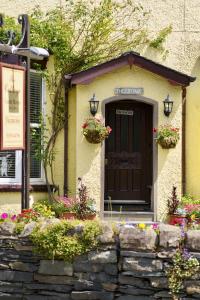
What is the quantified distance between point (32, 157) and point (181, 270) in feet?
17.0

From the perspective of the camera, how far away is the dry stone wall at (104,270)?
600 centimetres

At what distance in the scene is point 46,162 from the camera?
10406mm

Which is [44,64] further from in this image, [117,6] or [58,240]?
Answer: [58,240]

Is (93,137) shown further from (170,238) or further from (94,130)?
Result: (170,238)

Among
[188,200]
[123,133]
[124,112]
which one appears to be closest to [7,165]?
[123,133]

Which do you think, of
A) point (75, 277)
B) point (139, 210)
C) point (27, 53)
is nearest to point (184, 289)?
point (75, 277)

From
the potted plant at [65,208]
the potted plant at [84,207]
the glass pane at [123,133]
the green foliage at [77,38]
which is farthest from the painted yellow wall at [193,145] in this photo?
the potted plant at [65,208]

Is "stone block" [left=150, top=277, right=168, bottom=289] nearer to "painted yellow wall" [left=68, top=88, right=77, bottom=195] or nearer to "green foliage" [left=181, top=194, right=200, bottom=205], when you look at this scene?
"green foliage" [left=181, top=194, right=200, bottom=205]

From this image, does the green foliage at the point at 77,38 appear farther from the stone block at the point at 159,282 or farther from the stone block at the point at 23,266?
the stone block at the point at 159,282

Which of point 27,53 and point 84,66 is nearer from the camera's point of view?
point 27,53

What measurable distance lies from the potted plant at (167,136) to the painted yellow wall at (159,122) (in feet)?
0.49

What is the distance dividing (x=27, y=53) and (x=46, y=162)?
11.2ft

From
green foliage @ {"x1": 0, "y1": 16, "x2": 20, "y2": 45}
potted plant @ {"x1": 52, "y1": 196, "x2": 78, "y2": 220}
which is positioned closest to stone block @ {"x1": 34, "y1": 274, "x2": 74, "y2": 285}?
potted plant @ {"x1": 52, "y1": 196, "x2": 78, "y2": 220}

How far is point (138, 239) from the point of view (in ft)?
20.0
